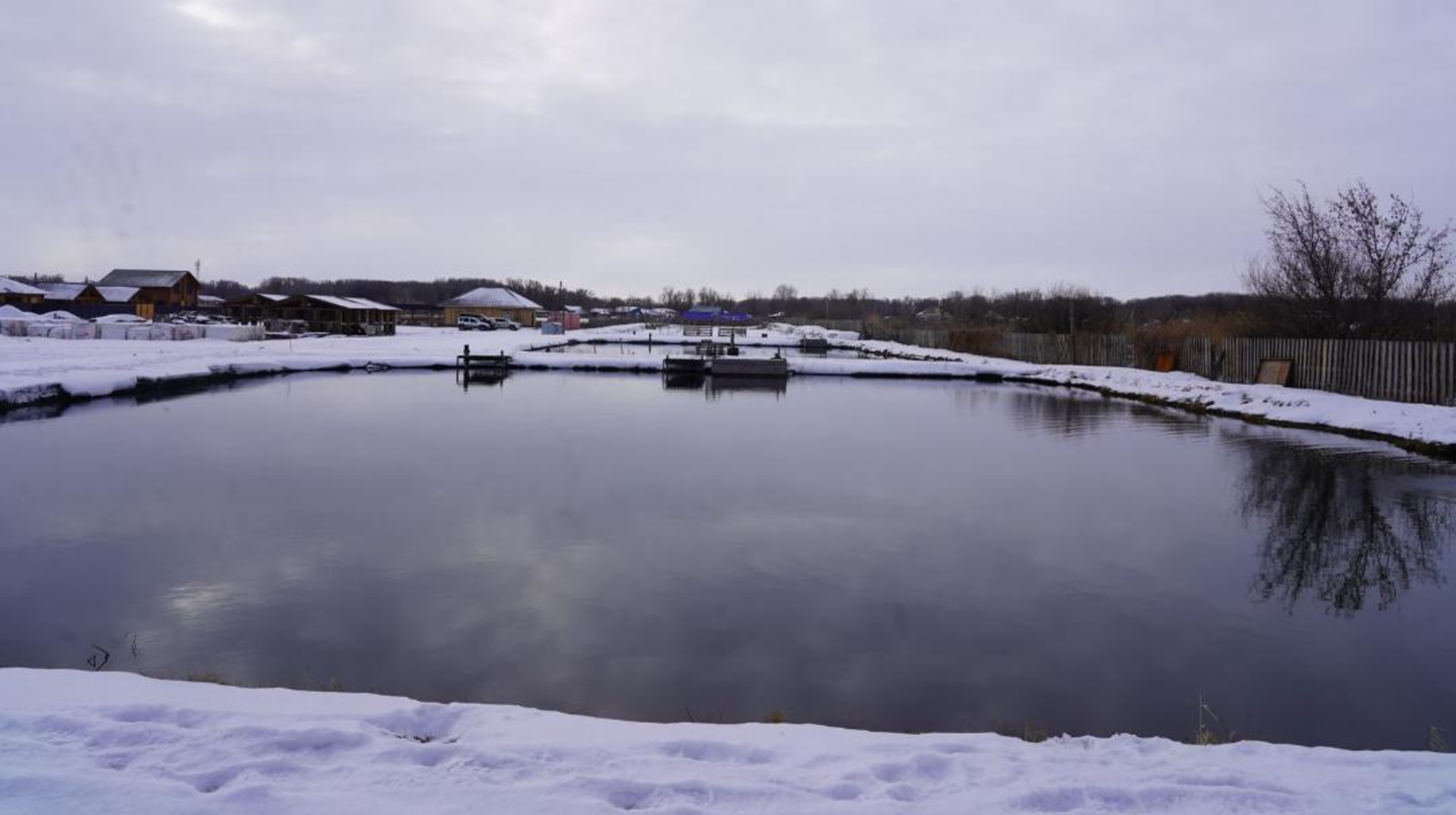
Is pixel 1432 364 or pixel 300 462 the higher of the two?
pixel 1432 364

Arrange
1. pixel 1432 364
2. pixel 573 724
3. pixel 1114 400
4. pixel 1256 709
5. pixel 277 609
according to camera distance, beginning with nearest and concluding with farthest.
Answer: pixel 573 724, pixel 1256 709, pixel 277 609, pixel 1432 364, pixel 1114 400

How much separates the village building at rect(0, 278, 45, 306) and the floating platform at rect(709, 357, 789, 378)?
6513cm

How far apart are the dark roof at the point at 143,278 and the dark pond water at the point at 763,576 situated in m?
71.2

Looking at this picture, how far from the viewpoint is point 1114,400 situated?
82.6 ft

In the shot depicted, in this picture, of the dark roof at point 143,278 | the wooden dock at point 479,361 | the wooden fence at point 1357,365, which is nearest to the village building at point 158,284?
the dark roof at point 143,278

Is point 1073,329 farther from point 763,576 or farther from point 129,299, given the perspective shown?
point 129,299

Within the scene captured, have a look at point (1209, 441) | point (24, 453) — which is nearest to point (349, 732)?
point (24, 453)

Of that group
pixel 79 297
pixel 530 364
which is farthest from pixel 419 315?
pixel 530 364

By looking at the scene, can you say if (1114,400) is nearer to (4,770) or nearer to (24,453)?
(24,453)

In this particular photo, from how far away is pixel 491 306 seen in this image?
85688mm

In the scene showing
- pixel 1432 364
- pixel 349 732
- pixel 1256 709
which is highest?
pixel 1432 364

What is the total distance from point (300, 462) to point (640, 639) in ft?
27.9

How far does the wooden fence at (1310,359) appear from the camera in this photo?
18109 mm

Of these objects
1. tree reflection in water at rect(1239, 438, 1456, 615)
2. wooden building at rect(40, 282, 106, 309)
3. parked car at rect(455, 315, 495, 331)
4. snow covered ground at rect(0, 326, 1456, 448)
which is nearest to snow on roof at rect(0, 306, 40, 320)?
wooden building at rect(40, 282, 106, 309)
